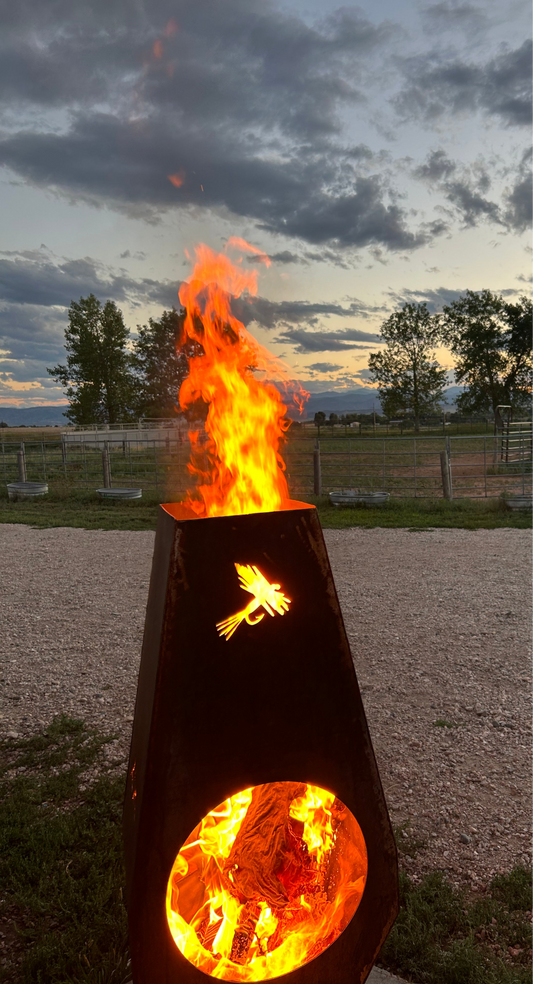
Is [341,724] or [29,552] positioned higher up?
[341,724]

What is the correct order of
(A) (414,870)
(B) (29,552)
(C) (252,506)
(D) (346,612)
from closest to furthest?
(C) (252,506) < (A) (414,870) < (D) (346,612) < (B) (29,552)

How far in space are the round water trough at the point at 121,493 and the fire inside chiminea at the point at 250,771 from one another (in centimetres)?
1173

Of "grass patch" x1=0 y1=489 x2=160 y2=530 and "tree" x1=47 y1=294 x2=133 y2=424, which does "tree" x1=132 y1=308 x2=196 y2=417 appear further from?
"grass patch" x1=0 y1=489 x2=160 y2=530

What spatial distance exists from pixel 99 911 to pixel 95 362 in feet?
115

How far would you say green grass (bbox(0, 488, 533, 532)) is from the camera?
1045 centimetres

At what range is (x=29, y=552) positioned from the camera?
9.19 metres

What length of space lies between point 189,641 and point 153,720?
0.24 m

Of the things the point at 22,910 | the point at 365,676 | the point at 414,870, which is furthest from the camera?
→ the point at 365,676

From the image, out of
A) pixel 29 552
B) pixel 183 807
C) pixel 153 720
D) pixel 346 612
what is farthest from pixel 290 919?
pixel 29 552

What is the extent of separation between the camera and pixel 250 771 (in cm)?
166

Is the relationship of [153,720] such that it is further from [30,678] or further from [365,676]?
[30,678]

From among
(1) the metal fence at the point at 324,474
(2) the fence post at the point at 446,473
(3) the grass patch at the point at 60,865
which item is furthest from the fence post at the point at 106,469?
(3) the grass patch at the point at 60,865

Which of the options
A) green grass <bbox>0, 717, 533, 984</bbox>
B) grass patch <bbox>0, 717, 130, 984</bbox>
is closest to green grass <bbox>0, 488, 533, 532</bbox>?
grass patch <bbox>0, 717, 130, 984</bbox>

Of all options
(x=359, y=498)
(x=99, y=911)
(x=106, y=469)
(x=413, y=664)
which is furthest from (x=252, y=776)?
(x=106, y=469)
